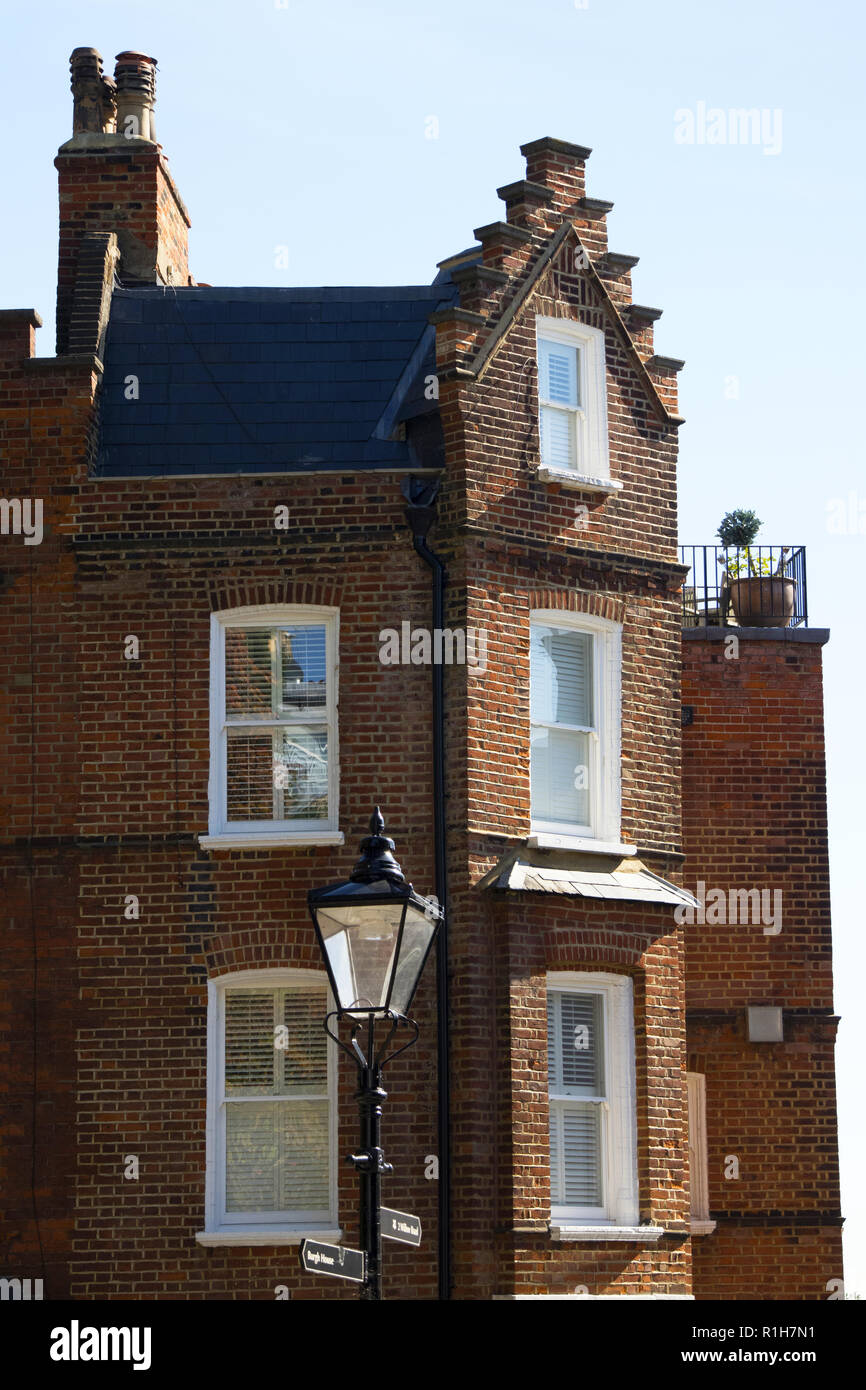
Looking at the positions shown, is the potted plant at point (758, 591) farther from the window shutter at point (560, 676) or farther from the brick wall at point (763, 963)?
the window shutter at point (560, 676)

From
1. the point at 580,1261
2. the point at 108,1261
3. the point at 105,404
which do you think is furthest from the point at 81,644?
the point at 580,1261

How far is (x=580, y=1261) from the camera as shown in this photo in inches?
752

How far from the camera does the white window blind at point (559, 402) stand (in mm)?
21078

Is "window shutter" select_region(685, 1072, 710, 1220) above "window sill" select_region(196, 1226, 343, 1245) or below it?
above

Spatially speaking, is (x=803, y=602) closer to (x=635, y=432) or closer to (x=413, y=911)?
(x=635, y=432)

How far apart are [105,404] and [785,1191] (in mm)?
10737

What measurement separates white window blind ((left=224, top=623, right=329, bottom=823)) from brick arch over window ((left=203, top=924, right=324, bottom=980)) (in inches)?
44.1

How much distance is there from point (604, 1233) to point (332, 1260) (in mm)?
7751

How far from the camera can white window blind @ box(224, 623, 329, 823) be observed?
20016 millimetres

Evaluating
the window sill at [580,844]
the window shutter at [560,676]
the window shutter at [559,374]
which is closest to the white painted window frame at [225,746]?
the window sill at [580,844]

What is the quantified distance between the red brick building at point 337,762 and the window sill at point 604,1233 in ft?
0.15

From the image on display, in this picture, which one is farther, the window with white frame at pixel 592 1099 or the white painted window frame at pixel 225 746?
the window with white frame at pixel 592 1099

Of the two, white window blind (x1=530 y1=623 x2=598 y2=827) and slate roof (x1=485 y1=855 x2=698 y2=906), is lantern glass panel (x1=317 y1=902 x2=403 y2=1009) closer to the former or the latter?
slate roof (x1=485 y1=855 x2=698 y2=906)

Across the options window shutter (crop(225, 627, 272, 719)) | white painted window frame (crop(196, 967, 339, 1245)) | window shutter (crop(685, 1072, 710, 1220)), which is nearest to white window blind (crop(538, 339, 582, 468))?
window shutter (crop(225, 627, 272, 719))
